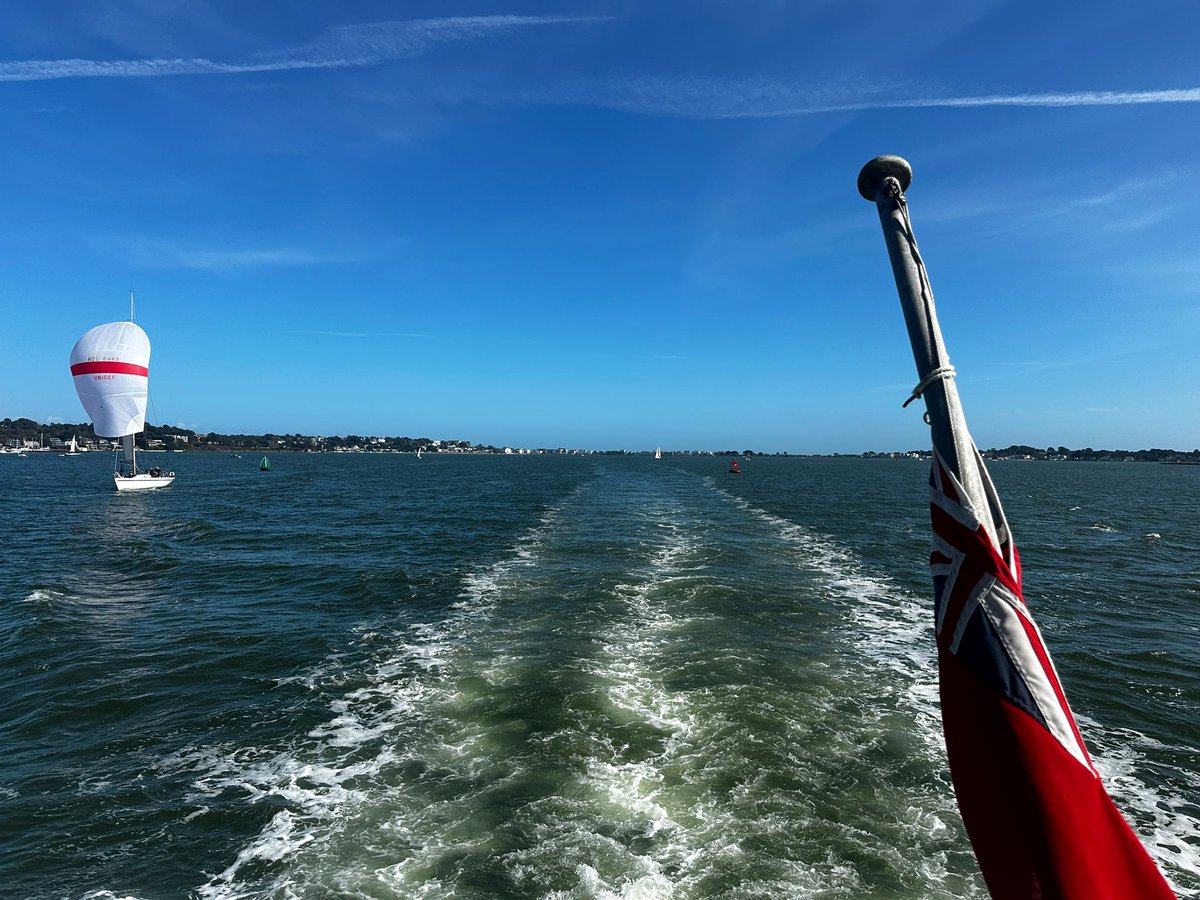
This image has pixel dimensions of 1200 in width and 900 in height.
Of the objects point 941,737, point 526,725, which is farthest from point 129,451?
point 941,737

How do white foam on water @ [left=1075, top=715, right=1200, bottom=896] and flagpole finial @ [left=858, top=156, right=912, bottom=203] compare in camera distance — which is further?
white foam on water @ [left=1075, top=715, right=1200, bottom=896]

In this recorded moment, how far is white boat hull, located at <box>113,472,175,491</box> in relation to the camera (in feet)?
208

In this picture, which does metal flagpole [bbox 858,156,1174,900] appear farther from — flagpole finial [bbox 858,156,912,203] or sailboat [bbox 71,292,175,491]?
sailboat [bbox 71,292,175,491]

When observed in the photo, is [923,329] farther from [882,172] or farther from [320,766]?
[320,766]

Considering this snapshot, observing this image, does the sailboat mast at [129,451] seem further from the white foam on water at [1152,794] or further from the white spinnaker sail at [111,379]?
the white foam on water at [1152,794]

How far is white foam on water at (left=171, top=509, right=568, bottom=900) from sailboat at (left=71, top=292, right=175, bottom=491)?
70.3 metres

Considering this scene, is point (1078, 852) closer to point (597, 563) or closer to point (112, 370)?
point (597, 563)

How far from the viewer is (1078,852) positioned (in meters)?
2.12

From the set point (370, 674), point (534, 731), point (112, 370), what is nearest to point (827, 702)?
point (534, 731)

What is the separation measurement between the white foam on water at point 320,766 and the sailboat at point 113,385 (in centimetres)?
7026

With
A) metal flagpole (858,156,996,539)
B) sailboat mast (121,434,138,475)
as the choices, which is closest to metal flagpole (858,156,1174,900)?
metal flagpole (858,156,996,539)

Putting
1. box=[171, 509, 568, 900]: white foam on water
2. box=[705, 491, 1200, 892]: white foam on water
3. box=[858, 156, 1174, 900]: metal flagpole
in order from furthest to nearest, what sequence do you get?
box=[705, 491, 1200, 892]: white foam on water → box=[171, 509, 568, 900]: white foam on water → box=[858, 156, 1174, 900]: metal flagpole

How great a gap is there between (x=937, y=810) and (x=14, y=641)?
2176 centimetres

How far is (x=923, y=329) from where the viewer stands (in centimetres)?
268
